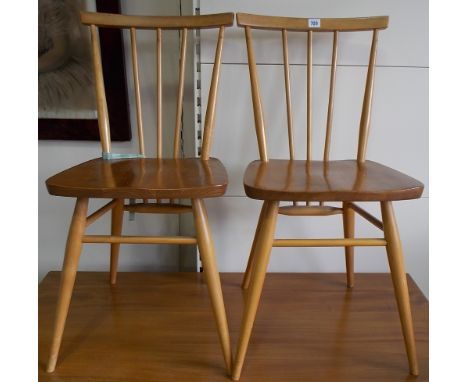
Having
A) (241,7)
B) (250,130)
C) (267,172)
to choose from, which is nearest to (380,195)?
(267,172)

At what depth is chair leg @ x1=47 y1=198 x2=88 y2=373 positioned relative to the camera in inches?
30.7

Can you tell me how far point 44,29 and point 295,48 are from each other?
0.72 metres

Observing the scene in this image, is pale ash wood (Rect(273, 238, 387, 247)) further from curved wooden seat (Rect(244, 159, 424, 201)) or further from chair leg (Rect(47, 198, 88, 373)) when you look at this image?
chair leg (Rect(47, 198, 88, 373))

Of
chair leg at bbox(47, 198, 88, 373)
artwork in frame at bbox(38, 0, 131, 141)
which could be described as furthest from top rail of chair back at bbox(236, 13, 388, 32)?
chair leg at bbox(47, 198, 88, 373)

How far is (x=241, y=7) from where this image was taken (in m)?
1.08

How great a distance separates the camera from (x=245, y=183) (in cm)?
76

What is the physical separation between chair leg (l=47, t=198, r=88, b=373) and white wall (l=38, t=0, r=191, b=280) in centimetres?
54

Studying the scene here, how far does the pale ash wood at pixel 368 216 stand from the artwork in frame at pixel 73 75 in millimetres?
697

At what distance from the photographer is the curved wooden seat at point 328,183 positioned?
0.71 meters

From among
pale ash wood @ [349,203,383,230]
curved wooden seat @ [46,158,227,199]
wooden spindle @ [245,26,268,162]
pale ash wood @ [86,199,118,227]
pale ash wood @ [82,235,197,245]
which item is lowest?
pale ash wood @ [349,203,383,230]

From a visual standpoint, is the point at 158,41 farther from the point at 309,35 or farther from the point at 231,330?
the point at 231,330

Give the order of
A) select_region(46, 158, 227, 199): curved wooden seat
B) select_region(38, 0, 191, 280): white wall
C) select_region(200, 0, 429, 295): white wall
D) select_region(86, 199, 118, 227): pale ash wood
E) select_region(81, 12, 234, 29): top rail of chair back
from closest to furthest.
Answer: select_region(46, 158, 227, 199): curved wooden seat < select_region(86, 199, 118, 227): pale ash wood < select_region(81, 12, 234, 29): top rail of chair back < select_region(200, 0, 429, 295): white wall < select_region(38, 0, 191, 280): white wall

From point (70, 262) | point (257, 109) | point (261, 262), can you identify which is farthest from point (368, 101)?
point (70, 262)

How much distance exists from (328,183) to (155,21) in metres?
0.59
